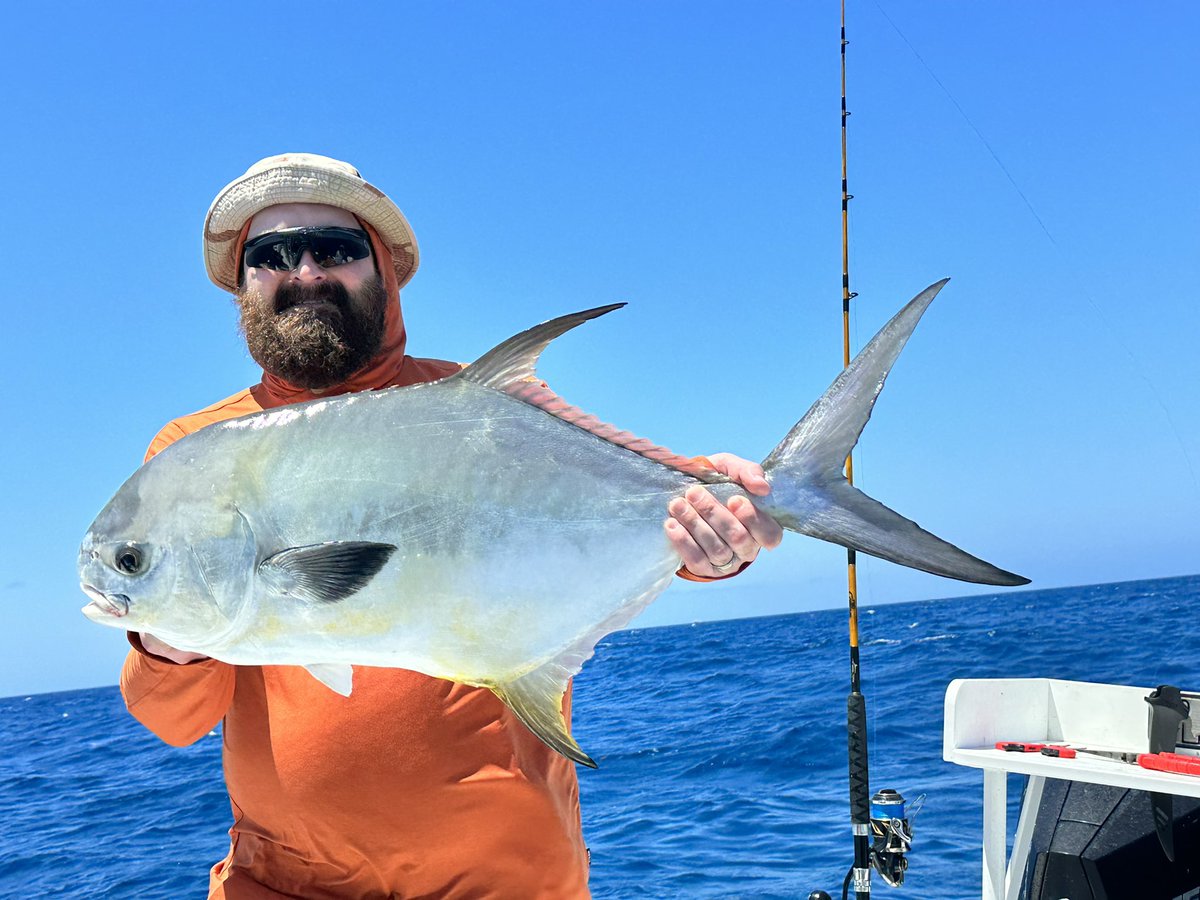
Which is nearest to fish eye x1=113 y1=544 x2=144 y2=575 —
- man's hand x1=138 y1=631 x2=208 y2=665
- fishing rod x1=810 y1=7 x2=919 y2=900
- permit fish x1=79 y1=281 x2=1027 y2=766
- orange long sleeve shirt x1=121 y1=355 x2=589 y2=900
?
permit fish x1=79 y1=281 x2=1027 y2=766

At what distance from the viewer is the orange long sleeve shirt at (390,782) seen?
217 cm

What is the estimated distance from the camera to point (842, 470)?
1.77 meters

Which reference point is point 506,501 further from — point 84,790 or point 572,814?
point 84,790

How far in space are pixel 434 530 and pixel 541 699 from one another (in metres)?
0.35

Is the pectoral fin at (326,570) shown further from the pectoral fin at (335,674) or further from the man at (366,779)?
the man at (366,779)

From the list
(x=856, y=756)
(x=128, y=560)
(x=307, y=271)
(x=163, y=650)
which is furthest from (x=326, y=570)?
(x=856, y=756)

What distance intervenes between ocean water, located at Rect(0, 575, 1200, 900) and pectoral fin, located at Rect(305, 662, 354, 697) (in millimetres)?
6569

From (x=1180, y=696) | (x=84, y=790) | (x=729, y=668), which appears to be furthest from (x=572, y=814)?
(x=729, y=668)

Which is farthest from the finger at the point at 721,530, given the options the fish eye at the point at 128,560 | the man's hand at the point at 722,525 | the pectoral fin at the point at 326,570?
the fish eye at the point at 128,560

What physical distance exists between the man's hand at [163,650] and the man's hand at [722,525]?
92 centimetres

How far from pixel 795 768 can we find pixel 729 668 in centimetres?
1390

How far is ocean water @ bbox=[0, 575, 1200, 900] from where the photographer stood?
8695mm

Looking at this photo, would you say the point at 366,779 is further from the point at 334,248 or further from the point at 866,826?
the point at 866,826

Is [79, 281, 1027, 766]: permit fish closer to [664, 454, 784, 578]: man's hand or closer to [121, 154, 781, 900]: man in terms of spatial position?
[664, 454, 784, 578]: man's hand
